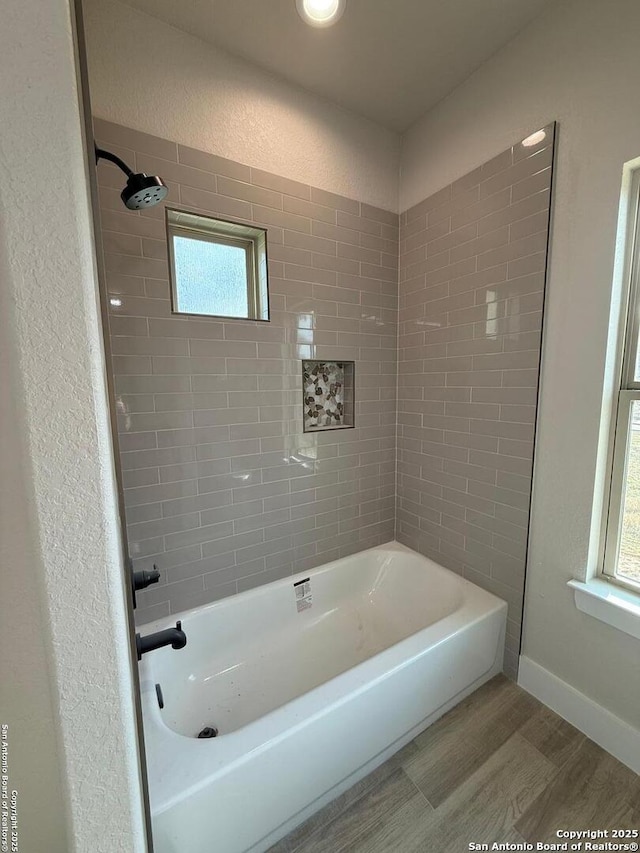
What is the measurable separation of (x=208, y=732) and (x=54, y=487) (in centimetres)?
155

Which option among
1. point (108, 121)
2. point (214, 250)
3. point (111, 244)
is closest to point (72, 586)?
point (111, 244)

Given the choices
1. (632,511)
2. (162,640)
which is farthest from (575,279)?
(162,640)

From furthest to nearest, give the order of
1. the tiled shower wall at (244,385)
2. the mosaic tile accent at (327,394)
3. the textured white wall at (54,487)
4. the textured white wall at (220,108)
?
1. the mosaic tile accent at (327,394)
2. the tiled shower wall at (244,385)
3. the textured white wall at (220,108)
4. the textured white wall at (54,487)

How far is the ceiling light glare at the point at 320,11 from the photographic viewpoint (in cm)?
121

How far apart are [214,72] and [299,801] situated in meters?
2.89

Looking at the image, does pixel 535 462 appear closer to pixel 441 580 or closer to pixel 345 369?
pixel 441 580

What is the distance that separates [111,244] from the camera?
136 centimetres

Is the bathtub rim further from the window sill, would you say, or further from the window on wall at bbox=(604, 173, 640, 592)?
the window on wall at bbox=(604, 173, 640, 592)

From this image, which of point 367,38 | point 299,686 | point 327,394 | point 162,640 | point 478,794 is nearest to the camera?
point 162,640

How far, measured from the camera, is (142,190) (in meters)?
1.04

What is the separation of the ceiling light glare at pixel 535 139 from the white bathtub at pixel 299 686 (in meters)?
2.10

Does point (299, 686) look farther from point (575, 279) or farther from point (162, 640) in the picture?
point (575, 279)

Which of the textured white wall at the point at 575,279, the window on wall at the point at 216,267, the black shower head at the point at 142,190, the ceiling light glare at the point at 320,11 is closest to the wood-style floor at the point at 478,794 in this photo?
the textured white wall at the point at 575,279

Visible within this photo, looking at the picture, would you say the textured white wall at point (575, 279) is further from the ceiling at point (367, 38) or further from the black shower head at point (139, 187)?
the black shower head at point (139, 187)
